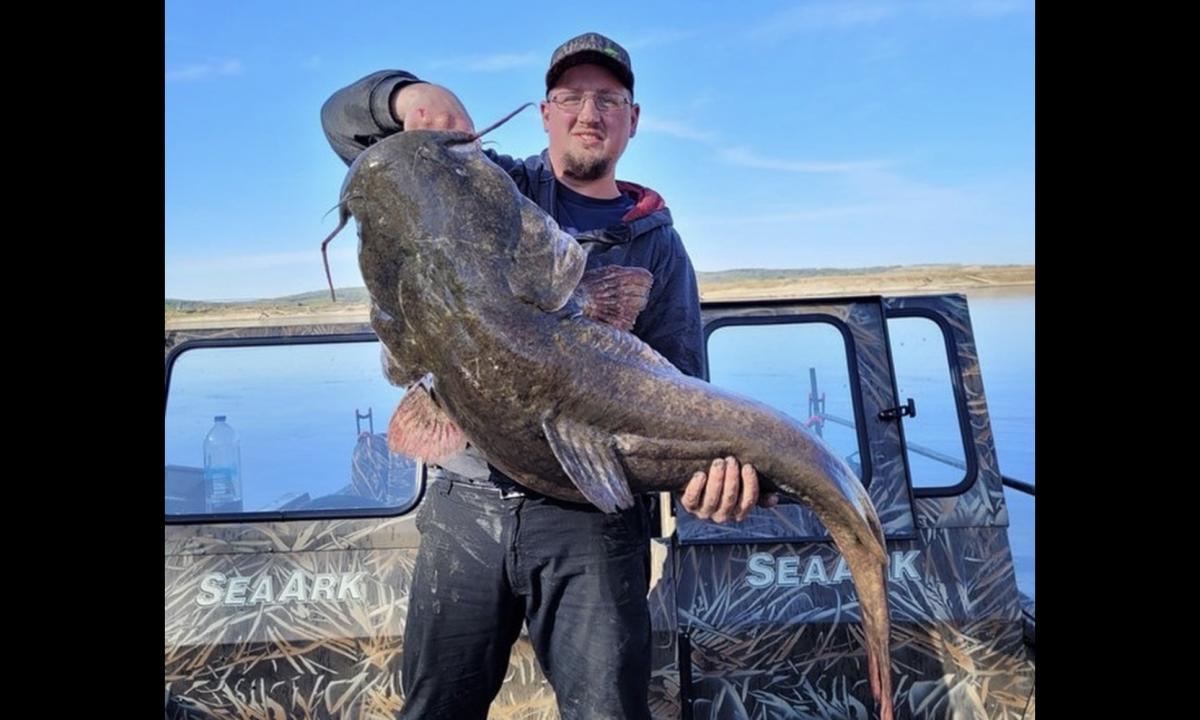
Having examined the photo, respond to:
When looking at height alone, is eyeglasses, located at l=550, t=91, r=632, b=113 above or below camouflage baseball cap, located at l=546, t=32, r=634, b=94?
below

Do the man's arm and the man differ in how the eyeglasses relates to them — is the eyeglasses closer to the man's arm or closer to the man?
the man

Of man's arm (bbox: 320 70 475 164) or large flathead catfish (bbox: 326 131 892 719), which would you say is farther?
man's arm (bbox: 320 70 475 164)

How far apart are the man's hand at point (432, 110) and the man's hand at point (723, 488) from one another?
1181 millimetres

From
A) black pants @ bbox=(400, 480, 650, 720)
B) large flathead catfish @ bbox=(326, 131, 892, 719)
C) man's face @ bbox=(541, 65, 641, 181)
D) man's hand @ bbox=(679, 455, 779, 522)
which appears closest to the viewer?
large flathead catfish @ bbox=(326, 131, 892, 719)

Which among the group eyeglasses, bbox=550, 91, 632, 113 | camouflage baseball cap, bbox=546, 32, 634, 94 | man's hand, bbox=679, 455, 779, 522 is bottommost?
man's hand, bbox=679, 455, 779, 522

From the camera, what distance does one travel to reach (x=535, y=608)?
8.67 feet

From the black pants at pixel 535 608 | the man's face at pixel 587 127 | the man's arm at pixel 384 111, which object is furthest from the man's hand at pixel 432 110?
the black pants at pixel 535 608

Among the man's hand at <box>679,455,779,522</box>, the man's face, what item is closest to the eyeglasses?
the man's face

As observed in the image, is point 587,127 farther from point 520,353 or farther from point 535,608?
point 535,608

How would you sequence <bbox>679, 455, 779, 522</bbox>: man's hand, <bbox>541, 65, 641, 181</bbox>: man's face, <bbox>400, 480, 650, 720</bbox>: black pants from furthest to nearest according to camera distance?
<bbox>541, 65, 641, 181</bbox>: man's face
<bbox>400, 480, 650, 720</bbox>: black pants
<bbox>679, 455, 779, 522</bbox>: man's hand

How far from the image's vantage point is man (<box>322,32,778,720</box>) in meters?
2.57

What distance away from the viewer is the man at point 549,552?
8.43 ft
